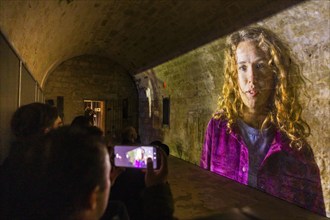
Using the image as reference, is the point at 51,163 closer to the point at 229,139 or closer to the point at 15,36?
the point at 15,36

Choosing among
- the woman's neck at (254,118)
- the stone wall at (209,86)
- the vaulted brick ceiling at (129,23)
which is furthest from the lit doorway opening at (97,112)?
the woman's neck at (254,118)

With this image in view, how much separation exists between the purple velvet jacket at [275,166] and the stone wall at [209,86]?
20 cm

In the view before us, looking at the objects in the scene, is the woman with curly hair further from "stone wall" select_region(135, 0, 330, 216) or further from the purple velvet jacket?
"stone wall" select_region(135, 0, 330, 216)

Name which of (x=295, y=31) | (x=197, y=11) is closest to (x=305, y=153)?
(x=295, y=31)

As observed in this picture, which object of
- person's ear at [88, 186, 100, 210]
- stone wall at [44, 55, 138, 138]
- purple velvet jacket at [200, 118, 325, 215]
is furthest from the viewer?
stone wall at [44, 55, 138, 138]

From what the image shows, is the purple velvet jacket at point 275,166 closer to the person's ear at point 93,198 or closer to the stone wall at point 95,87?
the person's ear at point 93,198

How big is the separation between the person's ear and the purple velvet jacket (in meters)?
4.58

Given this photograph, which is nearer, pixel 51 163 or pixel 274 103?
pixel 51 163

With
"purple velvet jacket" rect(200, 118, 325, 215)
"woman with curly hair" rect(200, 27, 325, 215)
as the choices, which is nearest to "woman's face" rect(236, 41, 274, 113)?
"woman with curly hair" rect(200, 27, 325, 215)

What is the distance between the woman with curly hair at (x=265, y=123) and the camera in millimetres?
4832

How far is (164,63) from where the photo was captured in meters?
9.50

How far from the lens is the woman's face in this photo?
5.51 m

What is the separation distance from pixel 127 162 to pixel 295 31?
403 cm

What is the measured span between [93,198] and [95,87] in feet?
38.3
